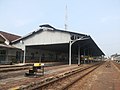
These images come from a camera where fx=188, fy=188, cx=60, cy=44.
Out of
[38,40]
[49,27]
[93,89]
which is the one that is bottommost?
[93,89]

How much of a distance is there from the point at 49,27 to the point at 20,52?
26.8 ft

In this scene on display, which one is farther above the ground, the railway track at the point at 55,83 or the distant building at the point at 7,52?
the distant building at the point at 7,52

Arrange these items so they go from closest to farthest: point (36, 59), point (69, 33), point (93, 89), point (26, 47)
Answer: point (93, 89) < point (69, 33) < point (26, 47) < point (36, 59)

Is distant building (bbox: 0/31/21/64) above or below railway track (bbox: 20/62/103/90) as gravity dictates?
above

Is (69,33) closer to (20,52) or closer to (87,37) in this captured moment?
(87,37)

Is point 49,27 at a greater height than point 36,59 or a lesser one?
greater

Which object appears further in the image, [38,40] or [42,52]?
[42,52]

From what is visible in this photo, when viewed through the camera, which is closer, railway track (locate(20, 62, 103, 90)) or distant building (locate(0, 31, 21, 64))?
railway track (locate(20, 62, 103, 90))

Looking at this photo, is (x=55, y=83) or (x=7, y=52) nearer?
(x=55, y=83)

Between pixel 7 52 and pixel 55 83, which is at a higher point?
pixel 7 52

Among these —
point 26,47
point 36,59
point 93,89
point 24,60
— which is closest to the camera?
point 93,89

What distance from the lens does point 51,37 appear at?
A: 37406mm

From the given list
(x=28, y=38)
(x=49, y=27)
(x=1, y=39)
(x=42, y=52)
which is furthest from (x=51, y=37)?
(x=42, y=52)

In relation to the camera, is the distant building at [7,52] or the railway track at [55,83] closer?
the railway track at [55,83]
